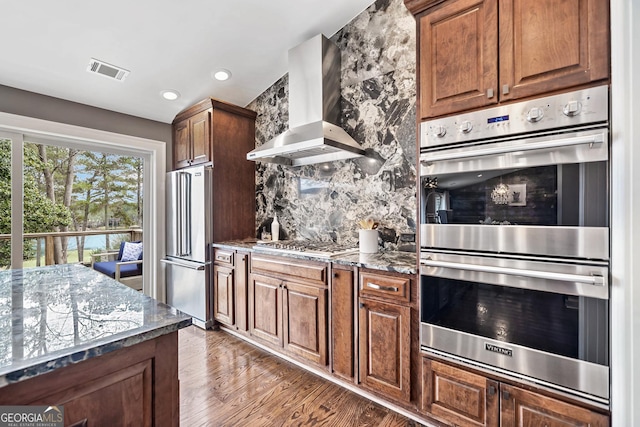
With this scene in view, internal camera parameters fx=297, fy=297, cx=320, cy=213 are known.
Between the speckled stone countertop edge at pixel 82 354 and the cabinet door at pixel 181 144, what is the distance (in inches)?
120

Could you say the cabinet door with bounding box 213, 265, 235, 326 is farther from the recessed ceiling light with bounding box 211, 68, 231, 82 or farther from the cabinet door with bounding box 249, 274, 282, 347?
the recessed ceiling light with bounding box 211, 68, 231, 82

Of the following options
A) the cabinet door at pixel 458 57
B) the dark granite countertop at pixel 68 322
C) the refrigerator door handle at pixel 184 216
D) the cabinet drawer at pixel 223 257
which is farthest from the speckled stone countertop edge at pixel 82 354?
the refrigerator door handle at pixel 184 216

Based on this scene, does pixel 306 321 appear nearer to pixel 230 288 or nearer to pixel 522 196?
pixel 230 288

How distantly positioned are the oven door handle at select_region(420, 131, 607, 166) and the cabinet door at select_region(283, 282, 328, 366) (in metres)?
1.21

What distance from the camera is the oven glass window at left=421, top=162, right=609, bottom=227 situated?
129 cm

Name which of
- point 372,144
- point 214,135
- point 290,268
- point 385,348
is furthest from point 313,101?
point 385,348

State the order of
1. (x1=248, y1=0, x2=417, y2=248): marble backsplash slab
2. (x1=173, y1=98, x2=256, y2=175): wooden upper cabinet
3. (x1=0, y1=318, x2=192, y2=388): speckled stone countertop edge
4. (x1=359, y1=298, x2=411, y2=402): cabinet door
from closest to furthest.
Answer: (x1=0, y1=318, x2=192, y2=388): speckled stone countertop edge, (x1=359, y1=298, x2=411, y2=402): cabinet door, (x1=248, y1=0, x2=417, y2=248): marble backsplash slab, (x1=173, y1=98, x2=256, y2=175): wooden upper cabinet

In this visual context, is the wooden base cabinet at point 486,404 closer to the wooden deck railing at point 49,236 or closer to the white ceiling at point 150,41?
the white ceiling at point 150,41

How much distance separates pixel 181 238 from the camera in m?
3.47

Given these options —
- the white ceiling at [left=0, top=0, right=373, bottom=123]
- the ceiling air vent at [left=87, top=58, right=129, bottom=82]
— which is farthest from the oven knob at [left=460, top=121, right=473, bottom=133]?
the ceiling air vent at [left=87, top=58, right=129, bottom=82]

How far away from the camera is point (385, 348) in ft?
6.32

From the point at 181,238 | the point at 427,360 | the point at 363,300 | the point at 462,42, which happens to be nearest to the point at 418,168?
the point at 462,42

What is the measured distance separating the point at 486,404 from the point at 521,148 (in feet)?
4.29

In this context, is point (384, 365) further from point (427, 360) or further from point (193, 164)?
point (193, 164)
